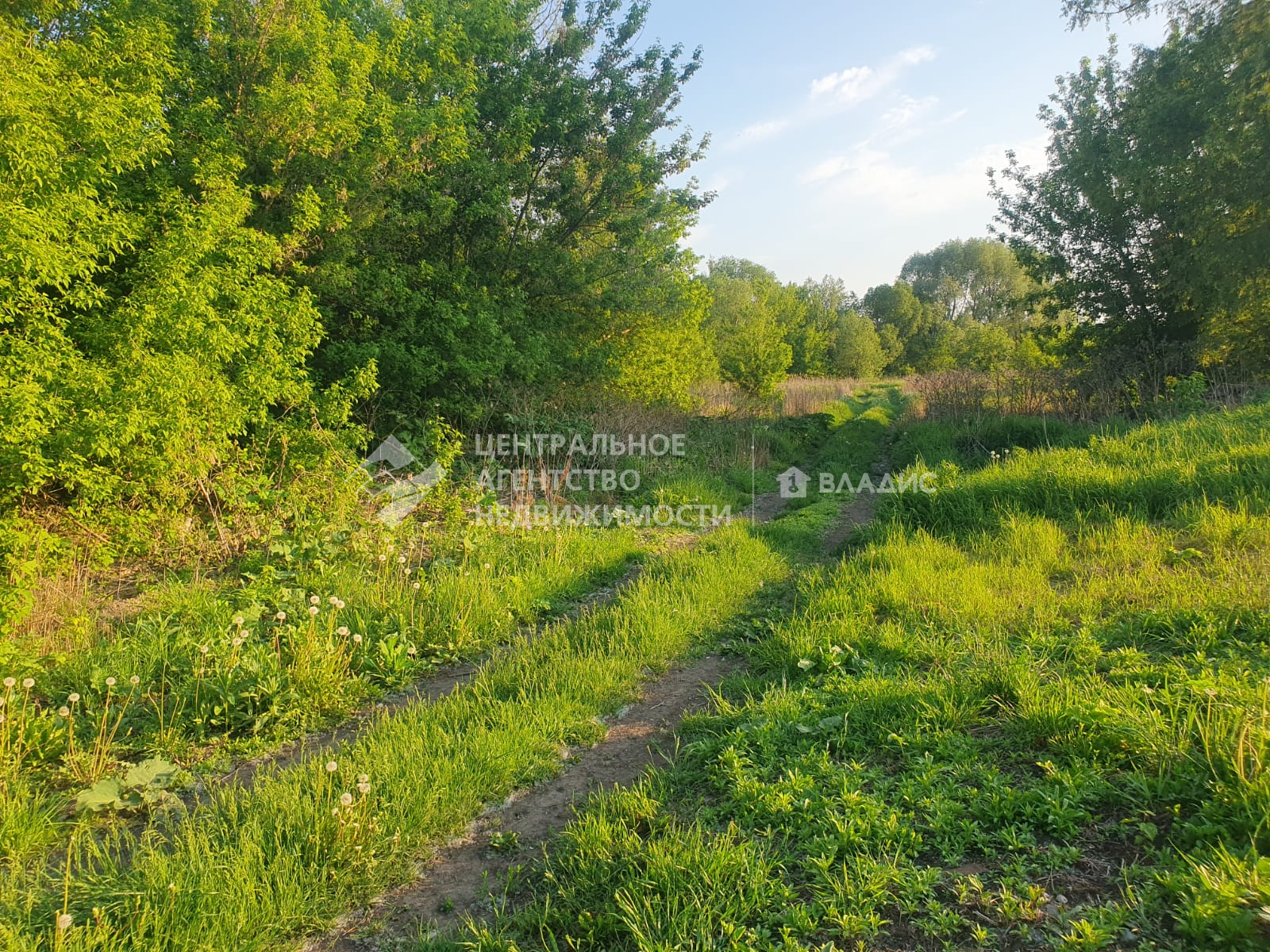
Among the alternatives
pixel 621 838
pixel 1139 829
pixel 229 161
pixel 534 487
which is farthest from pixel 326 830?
pixel 229 161

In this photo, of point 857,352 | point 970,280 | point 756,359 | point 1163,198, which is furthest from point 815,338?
point 970,280

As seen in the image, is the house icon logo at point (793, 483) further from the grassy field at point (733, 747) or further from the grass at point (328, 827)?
the grass at point (328, 827)

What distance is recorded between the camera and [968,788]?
10.0ft

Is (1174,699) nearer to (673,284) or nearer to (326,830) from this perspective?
(326,830)

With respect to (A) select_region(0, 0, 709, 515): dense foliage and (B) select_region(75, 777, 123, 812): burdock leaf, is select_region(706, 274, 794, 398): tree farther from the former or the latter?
(B) select_region(75, 777, 123, 812): burdock leaf

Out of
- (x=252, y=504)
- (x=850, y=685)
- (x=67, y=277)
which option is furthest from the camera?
(x=252, y=504)

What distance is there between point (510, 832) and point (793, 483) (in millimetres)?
11365

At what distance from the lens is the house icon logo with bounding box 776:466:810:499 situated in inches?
496

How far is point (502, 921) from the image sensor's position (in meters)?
2.68

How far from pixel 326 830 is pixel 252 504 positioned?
5.34 m

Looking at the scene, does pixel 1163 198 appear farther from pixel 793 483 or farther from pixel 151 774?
pixel 151 774

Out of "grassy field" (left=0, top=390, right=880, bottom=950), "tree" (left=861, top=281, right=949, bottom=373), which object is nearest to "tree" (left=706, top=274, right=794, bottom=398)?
"grassy field" (left=0, top=390, right=880, bottom=950)

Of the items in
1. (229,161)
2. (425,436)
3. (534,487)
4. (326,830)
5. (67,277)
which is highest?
(229,161)

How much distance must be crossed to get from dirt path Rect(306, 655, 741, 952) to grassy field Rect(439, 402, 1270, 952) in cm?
21
